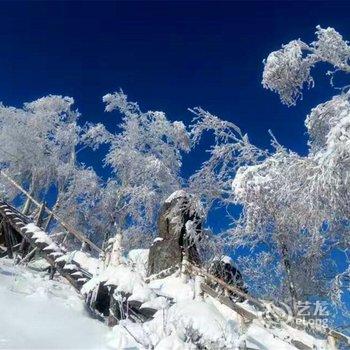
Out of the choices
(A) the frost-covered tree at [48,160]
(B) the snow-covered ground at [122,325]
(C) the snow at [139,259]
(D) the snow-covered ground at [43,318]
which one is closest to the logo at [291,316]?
(B) the snow-covered ground at [122,325]

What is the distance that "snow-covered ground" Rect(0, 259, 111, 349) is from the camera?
277 inches

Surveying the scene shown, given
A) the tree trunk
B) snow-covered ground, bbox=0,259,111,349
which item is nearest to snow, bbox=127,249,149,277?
snow-covered ground, bbox=0,259,111,349

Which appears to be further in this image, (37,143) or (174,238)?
(37,143)

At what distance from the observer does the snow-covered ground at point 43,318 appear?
7.03 metres

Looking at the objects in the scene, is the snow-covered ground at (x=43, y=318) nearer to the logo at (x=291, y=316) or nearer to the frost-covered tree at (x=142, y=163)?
the logo at (x=291, y=316)

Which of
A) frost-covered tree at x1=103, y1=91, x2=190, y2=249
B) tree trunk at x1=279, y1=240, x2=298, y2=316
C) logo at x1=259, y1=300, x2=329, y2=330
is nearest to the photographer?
logo at x1=259, y1=300, x2=329, y2=330

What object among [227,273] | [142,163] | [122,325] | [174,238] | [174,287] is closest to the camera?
[122,325]

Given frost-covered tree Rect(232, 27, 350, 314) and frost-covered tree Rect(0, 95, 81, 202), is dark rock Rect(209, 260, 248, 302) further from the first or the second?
frost-covered tree Rect(0, 95, 81, 202)

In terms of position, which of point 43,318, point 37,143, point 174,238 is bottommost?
point 43,318

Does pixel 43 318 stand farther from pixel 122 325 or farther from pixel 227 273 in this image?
pixel 227 273

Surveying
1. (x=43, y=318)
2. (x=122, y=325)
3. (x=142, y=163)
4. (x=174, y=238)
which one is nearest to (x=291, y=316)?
(x=174, y=238)

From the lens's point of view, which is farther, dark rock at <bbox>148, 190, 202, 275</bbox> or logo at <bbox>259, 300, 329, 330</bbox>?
dark rock at <bbox>148, 190, 202, 275</bbox>

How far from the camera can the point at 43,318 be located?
27.0 feet

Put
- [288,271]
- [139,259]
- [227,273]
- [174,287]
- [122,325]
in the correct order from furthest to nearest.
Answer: [227,273]
[139,259]
[288,271]
[174,287]
[122,325]
